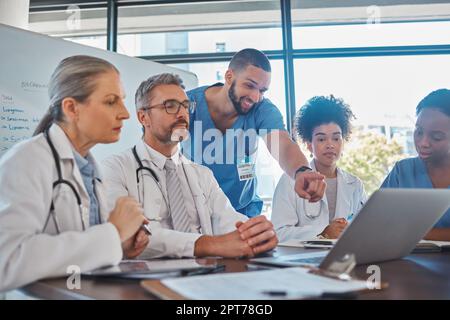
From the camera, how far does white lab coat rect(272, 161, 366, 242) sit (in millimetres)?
2158

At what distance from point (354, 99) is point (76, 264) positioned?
3995mm

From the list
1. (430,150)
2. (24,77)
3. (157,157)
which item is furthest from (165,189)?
(24,77)

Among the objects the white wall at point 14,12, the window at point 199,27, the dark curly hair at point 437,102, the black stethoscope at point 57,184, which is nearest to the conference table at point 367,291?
the black stethoscope at point 57,184

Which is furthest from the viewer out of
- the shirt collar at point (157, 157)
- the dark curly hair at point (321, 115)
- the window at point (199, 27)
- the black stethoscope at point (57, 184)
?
the window at point (199, 27)

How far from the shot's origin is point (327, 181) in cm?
255

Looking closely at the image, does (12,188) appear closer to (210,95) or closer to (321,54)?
(210,95)

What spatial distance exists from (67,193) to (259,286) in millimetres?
538

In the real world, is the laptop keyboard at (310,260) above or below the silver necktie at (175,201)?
below

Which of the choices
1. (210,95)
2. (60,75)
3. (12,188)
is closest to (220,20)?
(210,95)

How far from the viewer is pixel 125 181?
1.72 meters

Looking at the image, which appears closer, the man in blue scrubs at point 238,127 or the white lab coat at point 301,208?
the white lab coat at point 301,208

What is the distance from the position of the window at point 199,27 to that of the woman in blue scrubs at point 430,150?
2.69 m

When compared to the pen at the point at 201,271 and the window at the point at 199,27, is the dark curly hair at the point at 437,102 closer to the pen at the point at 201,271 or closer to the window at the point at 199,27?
the pen at the point at 201,271

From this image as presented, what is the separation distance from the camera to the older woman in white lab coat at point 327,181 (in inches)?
90.4
